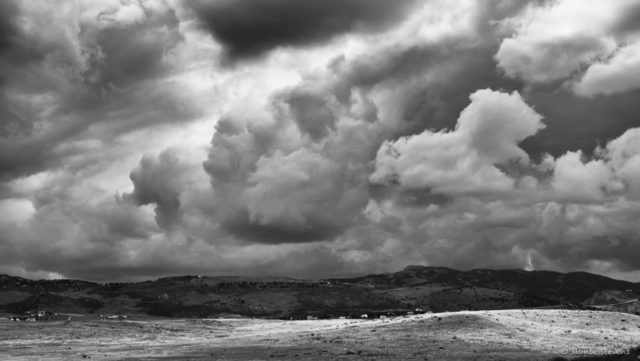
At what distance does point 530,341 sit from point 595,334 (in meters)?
13.8

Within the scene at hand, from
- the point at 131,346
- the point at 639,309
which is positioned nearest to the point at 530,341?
the point at 131,346

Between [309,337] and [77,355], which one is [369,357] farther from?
[77,355]

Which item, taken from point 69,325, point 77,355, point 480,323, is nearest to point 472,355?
point 480,323

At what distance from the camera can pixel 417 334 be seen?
87188mm

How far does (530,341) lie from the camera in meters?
81.9

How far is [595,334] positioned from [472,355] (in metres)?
30.4

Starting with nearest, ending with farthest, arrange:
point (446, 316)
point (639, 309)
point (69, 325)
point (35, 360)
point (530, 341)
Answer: point (35, 360) < point (530, 341) < point (446, 316) < point (69, 325) < point (639, 309)

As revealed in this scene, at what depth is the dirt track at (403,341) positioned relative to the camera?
7106 centimetres

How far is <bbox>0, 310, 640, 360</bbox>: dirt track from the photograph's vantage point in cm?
7106

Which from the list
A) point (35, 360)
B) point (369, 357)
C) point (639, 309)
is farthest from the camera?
point (639, 309)

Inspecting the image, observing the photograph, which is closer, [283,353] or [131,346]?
[283,353]

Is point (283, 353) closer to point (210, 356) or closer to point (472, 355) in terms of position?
point (210, 356)

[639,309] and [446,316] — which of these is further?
[639,309]

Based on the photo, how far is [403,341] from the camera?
81.5 metres
